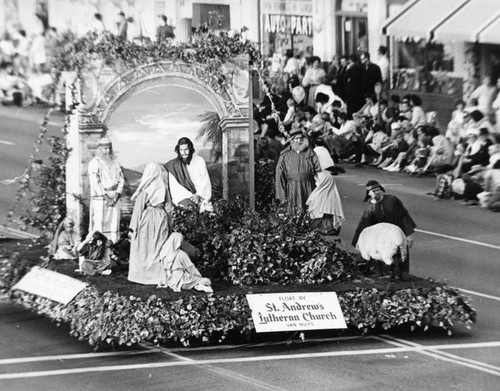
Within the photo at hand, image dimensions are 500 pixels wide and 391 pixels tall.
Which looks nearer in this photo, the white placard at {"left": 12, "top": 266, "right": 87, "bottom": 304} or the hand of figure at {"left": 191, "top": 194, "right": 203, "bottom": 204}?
the white placard at {"left": 12, "top": 266, "right": 87, "bottom": 304}

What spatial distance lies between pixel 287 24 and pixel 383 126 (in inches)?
314

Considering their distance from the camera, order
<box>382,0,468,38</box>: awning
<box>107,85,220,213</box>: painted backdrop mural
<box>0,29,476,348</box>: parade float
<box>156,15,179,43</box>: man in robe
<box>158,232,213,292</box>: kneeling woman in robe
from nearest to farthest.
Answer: <box>0,29,476,348</box>: parade float
<box>158,232,213,292</box>: kneeling woman in robe
<box>107,85,220,213</box>: painted backdrop mural
<box>156,15,179,43</box>: man in robe
<box>382,0,468,38</box>: awning

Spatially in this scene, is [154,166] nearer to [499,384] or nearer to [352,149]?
[499,384]

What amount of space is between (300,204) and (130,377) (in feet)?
18.8

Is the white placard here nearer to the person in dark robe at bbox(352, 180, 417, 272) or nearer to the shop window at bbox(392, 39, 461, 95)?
the person in dark robe at bbox(352, 180, 417, 272)

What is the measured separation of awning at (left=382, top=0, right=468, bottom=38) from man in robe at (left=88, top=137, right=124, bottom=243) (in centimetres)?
1624

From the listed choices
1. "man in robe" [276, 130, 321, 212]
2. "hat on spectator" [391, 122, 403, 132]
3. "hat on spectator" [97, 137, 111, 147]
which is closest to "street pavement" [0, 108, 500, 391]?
"hat on spectator" [97, 137, 111, 147]

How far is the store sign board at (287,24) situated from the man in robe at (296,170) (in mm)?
17001

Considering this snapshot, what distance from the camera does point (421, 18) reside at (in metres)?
36.0

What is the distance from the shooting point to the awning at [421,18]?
35438mm

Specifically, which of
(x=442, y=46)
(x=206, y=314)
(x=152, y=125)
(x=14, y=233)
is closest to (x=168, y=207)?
(x=206, y=314)

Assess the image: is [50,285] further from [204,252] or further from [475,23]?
[475,23]

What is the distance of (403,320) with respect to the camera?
62.3 ft

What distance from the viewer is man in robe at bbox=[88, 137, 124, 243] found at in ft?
67.7
